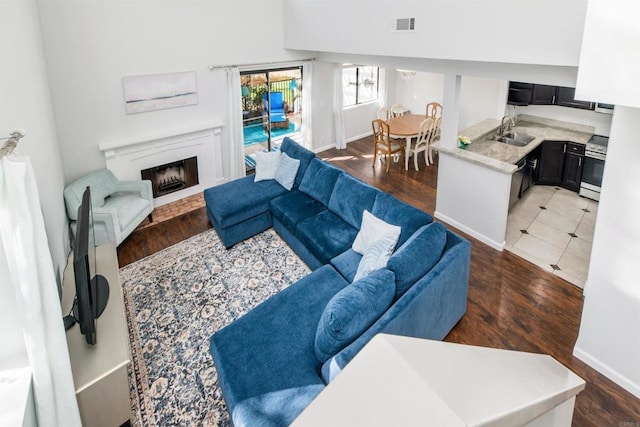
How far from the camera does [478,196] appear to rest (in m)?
4.83

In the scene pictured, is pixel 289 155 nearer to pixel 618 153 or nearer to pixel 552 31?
pixel 552 31

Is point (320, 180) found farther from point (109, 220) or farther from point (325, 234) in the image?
point (109, 220)

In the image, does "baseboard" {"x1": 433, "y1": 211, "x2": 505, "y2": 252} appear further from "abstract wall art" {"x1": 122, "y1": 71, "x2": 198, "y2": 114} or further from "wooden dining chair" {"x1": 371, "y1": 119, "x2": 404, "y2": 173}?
"abstract wall art" {"x1": 122, "y1": 71, "x2": 198, "y2": 114}

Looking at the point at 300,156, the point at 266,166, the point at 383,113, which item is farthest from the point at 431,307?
the point at 383,113

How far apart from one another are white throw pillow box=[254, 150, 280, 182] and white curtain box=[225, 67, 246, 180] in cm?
137

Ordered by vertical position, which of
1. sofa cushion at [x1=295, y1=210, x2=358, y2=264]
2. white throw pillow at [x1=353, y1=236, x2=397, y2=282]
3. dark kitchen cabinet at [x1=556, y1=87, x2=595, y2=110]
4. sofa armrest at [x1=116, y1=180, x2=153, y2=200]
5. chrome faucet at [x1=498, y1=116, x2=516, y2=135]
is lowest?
sofa cushion at [x1=295, y1=210, x2=358, y2=264]

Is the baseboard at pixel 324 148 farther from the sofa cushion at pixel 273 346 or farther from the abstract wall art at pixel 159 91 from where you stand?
the sofa cushion at pixel 273 346

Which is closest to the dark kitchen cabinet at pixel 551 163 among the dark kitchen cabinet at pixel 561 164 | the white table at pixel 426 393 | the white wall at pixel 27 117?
the dark kitchen cabinet at pixel 561 164

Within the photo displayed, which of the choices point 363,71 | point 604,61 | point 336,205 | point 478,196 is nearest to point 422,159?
point 363,71

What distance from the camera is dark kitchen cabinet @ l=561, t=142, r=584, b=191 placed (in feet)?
18.9

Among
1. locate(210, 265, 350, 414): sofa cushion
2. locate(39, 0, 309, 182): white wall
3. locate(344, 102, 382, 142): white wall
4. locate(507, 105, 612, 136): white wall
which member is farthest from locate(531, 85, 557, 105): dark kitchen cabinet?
locate(210, 265, 350, 414): sofa cushion

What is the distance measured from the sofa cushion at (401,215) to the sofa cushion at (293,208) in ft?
3.09

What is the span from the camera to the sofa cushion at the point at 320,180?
4711 millimetres

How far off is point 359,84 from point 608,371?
25.2 feet
